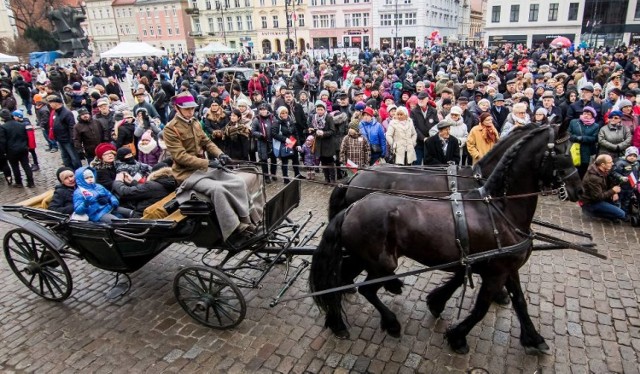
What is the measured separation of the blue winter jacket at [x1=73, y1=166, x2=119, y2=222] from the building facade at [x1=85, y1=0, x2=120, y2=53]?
93.8 m

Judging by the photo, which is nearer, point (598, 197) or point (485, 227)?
point (485, 227)

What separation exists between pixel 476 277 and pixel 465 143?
337 centimetres

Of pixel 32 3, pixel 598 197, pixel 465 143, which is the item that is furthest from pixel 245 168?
pixel 32 3

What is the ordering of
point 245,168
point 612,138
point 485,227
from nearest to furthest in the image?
→ point 485,227, point 245,168, point 612,138

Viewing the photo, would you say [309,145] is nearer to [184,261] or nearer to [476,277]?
[184,261]

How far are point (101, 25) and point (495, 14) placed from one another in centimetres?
7711

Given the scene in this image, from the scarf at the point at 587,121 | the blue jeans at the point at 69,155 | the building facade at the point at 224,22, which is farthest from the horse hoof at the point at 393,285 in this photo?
the building facade at the point at 224,22

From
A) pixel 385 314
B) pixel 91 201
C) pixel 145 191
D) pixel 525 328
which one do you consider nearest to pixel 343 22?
pixel 145 191

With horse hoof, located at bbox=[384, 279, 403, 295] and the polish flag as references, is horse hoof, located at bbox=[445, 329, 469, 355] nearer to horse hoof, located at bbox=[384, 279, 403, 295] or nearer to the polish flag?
horse hoof, located at bbox=[384, 279, 403, 295]

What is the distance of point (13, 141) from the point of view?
10000 millimetres

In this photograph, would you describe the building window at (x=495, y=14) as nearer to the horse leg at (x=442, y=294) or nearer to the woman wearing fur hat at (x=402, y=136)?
the woman wearing fur hat at (x=402, y=136)

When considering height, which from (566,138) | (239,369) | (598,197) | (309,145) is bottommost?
(239,369)

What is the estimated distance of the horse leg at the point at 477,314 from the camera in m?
4.11

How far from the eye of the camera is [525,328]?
4305 mm
